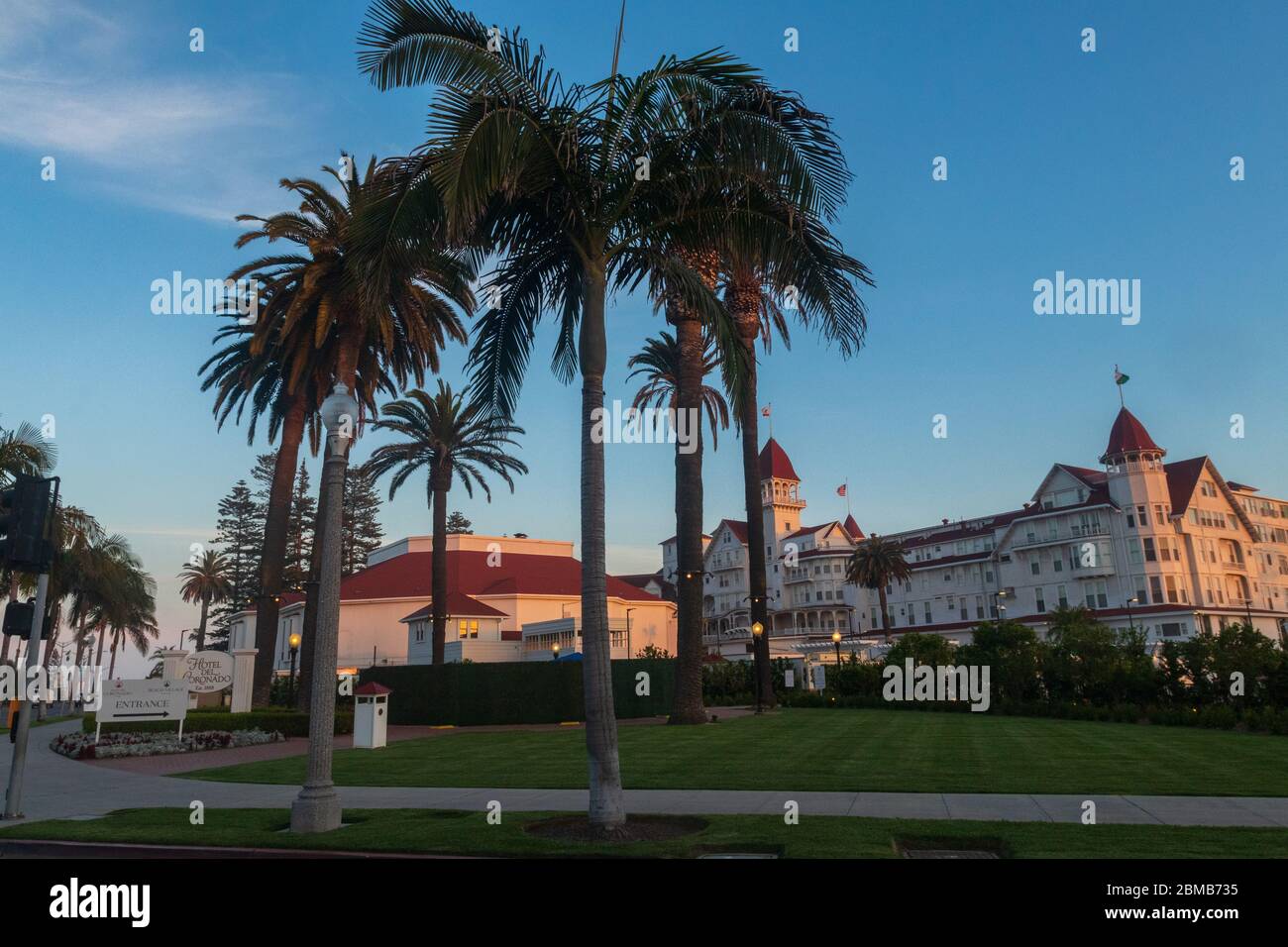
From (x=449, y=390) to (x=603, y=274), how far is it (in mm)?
30423

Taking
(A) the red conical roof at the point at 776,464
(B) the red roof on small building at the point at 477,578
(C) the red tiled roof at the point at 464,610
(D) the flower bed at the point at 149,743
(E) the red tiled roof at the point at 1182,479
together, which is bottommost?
(D) the flower bed at the point at 149,743

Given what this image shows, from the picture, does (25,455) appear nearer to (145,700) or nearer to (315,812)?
(145,700)

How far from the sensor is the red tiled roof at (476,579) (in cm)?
5662

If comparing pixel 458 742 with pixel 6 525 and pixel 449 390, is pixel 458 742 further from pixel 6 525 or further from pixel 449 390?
pixel 449 390

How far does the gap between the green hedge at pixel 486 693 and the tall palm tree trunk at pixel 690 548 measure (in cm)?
732

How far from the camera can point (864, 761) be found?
16719 millimetres

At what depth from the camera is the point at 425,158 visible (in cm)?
1082

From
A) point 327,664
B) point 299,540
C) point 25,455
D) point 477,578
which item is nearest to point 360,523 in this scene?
point 299,540

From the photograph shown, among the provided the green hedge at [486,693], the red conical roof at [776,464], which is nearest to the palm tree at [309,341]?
the green hedge at [486,693]

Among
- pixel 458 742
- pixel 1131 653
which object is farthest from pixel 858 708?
pixel 458 742

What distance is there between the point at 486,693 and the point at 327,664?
84.5 feet

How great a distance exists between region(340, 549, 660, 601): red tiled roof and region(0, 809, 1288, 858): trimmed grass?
46.0 metres

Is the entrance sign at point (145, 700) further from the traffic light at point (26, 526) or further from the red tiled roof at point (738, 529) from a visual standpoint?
the red tiled roof at point (738, 529)
